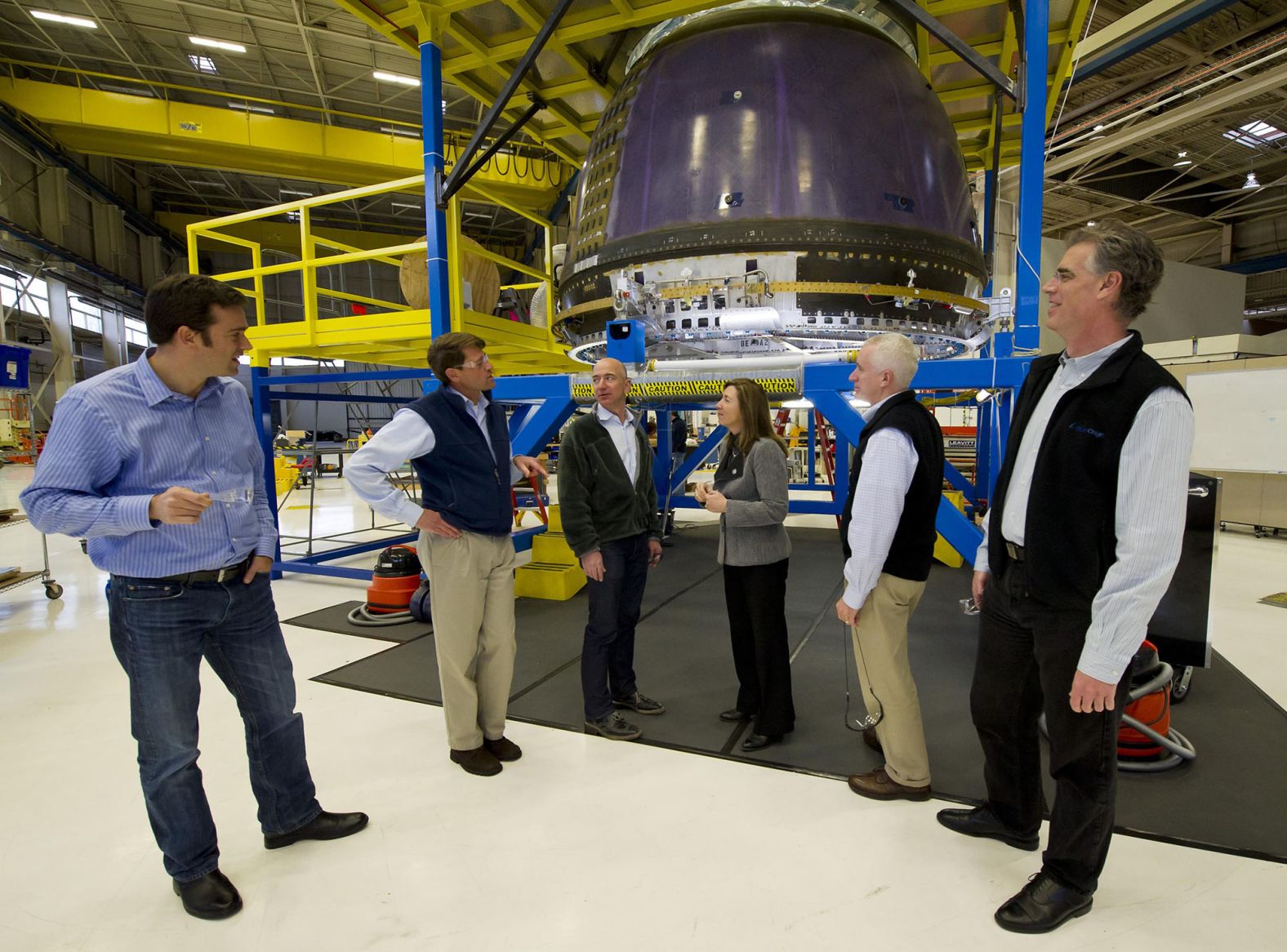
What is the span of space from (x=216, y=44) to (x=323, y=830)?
14818mm

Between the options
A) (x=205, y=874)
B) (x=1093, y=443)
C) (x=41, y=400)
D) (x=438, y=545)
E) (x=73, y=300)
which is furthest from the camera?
(x=73, y=300)

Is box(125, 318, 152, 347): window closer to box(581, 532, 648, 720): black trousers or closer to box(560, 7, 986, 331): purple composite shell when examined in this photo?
box(560, 7, 986, 331): purple composite shell

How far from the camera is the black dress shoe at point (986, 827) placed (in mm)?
2336

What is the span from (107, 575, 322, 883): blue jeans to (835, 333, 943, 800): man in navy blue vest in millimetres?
1979

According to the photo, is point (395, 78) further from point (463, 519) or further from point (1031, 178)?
point (463, 519)

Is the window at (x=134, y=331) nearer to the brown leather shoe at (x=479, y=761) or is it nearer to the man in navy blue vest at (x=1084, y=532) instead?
the brown leather shoe at (x=479, y=761)

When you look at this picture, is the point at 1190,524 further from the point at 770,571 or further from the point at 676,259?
the point at 676,259

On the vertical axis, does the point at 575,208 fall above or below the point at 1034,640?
above

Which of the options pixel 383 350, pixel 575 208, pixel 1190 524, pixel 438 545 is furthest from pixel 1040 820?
pixel 383 350

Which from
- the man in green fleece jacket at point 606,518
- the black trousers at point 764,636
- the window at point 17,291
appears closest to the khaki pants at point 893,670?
the black trousers at point 764,636

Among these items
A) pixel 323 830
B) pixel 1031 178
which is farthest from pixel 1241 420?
pixel 323 830

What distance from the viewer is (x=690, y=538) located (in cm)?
864

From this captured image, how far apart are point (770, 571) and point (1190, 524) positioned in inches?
86.0

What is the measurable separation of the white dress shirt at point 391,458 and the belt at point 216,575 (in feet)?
1.79
